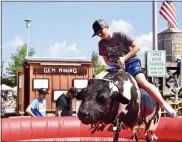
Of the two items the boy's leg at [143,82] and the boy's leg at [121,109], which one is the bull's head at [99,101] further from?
the boy's leg at [143,82]

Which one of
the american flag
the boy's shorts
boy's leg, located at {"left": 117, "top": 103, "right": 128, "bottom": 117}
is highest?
the american flag

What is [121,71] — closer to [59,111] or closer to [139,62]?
[139,62]

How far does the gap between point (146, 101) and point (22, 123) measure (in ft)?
12.8

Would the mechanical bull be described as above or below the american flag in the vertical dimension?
below

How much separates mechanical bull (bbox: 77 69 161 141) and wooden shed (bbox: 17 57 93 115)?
10100 mm

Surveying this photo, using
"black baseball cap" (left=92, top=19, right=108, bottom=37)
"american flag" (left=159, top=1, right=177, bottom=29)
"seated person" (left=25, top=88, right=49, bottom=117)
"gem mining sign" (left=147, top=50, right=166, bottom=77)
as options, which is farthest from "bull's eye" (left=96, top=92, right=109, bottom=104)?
"american flag" (left=159, top=1, right=177, bottom=29)

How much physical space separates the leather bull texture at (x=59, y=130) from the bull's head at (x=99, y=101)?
3.67 meters

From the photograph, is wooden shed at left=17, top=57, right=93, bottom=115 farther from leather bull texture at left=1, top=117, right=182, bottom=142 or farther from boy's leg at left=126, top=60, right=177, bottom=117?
boy's leg at left=126, top=60, right=177, bottom=117

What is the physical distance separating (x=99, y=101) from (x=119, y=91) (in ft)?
1.04

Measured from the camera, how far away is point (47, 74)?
50.6 ft

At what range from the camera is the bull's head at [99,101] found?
4188mm

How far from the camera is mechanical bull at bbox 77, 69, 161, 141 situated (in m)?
4.24

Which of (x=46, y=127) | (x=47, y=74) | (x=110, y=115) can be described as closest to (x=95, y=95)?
(x=110, y=115)

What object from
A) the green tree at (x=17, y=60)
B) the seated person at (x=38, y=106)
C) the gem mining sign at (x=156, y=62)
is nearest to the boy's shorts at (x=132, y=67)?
the seated person at (x=38, y=106)
